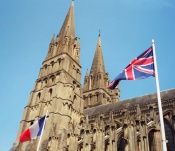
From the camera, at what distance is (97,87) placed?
131 feet

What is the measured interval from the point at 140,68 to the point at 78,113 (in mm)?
21950

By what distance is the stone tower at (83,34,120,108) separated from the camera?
38.6 metres

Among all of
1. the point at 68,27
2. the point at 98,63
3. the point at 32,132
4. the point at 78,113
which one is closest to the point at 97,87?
the point at 98,63

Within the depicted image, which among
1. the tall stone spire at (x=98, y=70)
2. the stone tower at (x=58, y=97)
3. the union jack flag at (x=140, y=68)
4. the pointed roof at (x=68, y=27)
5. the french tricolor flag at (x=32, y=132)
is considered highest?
the pointed roof at (x=68, y=27)

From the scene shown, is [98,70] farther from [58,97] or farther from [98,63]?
[58,97]

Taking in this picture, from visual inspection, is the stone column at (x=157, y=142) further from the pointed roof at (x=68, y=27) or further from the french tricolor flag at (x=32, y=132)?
the pointed roof at (x=68, y=27)

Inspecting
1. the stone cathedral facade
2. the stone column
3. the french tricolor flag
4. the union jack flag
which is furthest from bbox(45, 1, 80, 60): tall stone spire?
the union jack flag

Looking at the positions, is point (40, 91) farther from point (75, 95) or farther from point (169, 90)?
point (169, 90)

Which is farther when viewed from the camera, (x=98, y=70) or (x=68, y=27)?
(x=98, y=70)

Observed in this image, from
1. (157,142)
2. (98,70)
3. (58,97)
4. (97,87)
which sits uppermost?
(98,70)

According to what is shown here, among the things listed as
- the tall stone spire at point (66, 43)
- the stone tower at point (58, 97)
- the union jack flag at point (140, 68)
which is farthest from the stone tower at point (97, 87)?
the union jack flag at point (140, 68)

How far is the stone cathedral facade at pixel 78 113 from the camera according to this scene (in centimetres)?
2083

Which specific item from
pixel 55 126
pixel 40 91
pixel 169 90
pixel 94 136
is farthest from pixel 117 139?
pixel 40 91

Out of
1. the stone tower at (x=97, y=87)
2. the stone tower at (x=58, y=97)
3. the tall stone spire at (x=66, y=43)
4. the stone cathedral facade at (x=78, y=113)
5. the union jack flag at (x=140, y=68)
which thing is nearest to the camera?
the union jack flag at (x=140, y=68)
